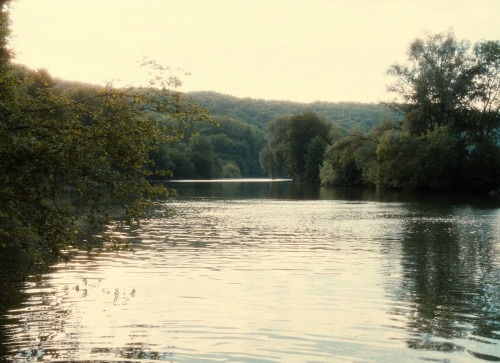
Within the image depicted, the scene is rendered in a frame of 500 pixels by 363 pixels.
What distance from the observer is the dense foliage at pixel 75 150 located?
13609 mm

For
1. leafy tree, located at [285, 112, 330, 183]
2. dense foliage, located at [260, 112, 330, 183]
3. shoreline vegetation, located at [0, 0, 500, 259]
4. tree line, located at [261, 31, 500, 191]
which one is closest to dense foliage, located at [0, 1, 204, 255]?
shoreline vegetation, located at [0, 0, 500, 259]

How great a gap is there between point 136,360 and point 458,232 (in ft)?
97.6

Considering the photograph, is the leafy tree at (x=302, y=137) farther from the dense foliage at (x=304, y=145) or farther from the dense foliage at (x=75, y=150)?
the dense foliage at (x=75, y=150)

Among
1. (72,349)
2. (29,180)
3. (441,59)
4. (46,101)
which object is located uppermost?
(441,59)

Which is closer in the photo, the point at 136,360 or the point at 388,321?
the point at 136,360

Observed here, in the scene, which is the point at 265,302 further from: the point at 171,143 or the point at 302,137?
the point at 302,137

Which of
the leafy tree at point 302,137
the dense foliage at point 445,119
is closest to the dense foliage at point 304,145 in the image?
the leafy tree at point 302,137

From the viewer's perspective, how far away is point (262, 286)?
21.6 metres

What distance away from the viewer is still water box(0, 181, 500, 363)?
553 inches

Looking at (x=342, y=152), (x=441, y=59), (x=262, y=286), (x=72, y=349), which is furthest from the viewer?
(x=342, y=152)

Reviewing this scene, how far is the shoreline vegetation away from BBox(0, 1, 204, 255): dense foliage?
0.08ft

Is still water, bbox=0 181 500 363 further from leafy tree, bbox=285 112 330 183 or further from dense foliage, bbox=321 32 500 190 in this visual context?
leafy tree, bbox=285 112 330 183

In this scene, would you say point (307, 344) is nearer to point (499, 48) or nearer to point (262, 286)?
point (262, 286)

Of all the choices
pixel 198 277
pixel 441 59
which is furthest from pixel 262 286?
pixel 441 59
